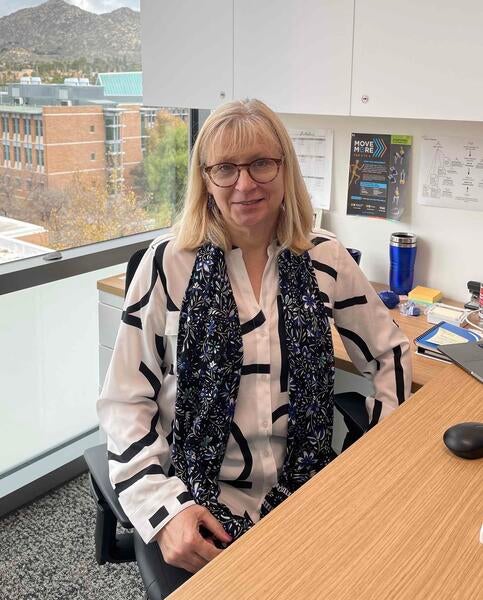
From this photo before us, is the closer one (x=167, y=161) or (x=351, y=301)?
(x=351, y=301)

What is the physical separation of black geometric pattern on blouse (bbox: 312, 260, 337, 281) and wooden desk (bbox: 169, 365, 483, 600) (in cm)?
44

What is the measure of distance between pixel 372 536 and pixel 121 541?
64 cm

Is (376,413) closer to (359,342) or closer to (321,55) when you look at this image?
A: (359,342)

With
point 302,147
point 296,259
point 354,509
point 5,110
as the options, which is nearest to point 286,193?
point 296,259

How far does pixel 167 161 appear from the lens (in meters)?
2.72

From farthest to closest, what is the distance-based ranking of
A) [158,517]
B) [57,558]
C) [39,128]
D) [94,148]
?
1. [94,148]
2. [39,128]
3. [57,558]
4. [158,517]

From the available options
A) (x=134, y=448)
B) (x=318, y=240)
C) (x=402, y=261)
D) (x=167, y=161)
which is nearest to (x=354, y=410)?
(x=318, y=240)

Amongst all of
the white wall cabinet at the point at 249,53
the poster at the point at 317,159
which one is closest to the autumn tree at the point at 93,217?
the white wall cabinet at the point at 249,53

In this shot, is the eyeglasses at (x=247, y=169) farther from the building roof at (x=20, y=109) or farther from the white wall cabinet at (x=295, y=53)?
the building roof at (x=20, y=109)

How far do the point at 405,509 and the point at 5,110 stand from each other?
1.75m

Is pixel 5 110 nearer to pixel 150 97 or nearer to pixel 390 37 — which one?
pixel 150 97

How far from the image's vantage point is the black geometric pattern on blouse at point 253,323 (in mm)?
1364

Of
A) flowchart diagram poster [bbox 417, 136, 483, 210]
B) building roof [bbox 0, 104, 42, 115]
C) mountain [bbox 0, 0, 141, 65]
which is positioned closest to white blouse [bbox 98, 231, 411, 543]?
flowchart diagram poster [bbox 417, 136, 483, 210]

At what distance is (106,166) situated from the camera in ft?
8.05
